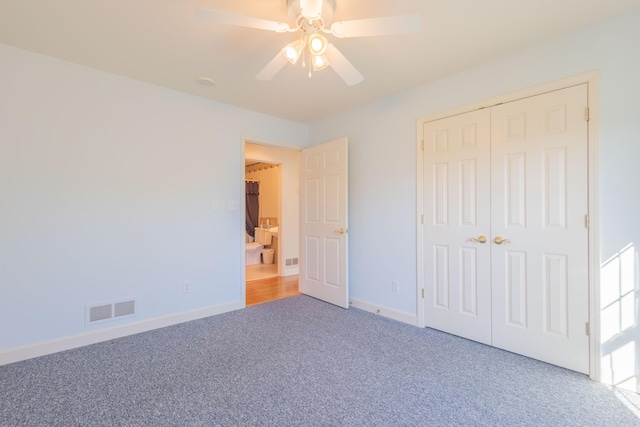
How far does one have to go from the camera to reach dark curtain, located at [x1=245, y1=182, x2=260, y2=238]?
7.32m

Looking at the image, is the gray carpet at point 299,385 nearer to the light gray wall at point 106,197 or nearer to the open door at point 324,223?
the light gray wall at point 106,197

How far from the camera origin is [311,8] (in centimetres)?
151

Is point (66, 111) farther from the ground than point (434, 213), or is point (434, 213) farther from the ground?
point (66, 111)

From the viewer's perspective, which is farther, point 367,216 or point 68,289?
point 367,216

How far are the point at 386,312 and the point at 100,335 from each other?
2762mm

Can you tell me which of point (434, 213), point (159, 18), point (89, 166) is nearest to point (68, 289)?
point (89, 166)

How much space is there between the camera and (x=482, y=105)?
250 centimetres

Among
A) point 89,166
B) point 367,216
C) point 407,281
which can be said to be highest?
point 89,166

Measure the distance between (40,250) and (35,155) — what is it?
76cm

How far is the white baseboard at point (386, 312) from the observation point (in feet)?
9.84

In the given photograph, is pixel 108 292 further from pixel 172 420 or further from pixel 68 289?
pixel 172 420

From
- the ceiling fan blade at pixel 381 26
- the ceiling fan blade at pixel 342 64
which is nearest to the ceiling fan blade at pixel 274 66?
the ceiling fan blade at pixel 342 64

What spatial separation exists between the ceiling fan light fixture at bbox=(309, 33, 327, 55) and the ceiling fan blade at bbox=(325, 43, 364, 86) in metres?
0.06


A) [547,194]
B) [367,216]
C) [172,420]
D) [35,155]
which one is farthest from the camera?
[367,216]
